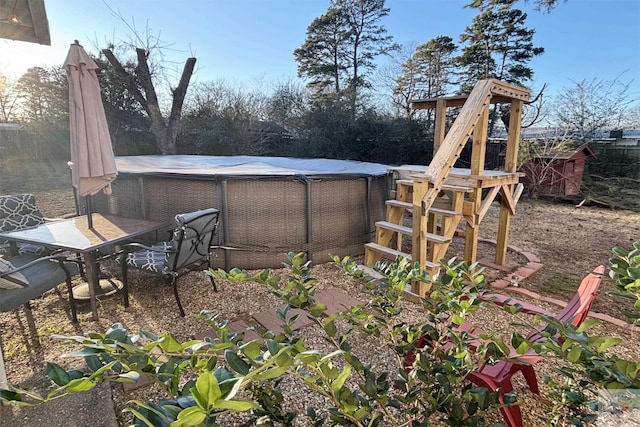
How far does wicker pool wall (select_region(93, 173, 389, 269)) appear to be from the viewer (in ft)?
14.0

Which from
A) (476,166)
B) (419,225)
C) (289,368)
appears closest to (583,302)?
(419,225)

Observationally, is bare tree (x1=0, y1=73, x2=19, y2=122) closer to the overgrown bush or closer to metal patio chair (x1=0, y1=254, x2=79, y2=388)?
metal patio chair (x1=0, y1=254, x2=79, y2=388)

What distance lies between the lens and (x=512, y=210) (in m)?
4.48

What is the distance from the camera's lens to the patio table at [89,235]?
3.01m

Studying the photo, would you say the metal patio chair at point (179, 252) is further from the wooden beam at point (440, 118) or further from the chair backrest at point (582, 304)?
the wooden beam at point (440, 118)

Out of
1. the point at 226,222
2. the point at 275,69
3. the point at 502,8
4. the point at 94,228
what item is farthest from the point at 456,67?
the point at 94,228

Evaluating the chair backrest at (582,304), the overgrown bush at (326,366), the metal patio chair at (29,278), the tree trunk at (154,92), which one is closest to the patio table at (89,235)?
the metal patio chair at (29,278)

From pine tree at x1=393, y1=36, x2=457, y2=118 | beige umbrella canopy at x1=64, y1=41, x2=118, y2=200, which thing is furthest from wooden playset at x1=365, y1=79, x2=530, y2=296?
pine tree at x1=393, y1=36, x2=457, y2=118

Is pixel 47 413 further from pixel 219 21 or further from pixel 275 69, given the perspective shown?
pixel 275 69

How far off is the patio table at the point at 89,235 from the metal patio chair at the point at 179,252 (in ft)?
0.73

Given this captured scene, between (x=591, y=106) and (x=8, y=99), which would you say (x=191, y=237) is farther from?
(x=8, y=99)

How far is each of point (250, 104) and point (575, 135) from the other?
38.4 ft

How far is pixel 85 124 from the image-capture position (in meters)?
3.27

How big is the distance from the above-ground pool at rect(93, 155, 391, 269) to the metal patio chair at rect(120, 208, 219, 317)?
0.74 meters
